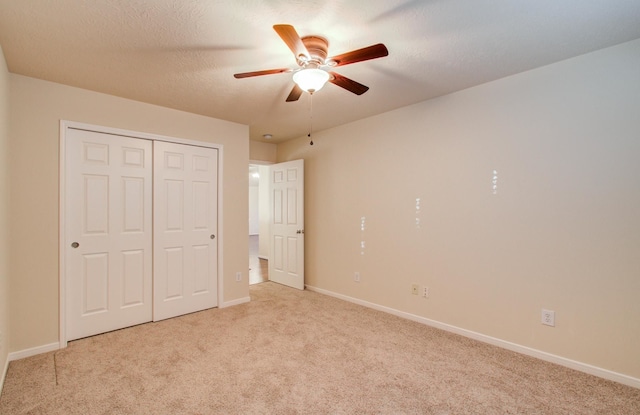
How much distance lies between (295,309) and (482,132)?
2818 mm

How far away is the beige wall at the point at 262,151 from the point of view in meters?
4.89

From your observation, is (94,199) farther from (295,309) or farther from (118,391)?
(295,309)

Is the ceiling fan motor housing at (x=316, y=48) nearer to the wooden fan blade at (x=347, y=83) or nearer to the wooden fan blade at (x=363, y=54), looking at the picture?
the wooden fan blade at (x=347, y=83)

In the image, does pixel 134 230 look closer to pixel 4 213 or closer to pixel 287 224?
pixel 4 213

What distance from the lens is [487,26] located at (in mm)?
1863

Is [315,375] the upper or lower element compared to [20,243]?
lower

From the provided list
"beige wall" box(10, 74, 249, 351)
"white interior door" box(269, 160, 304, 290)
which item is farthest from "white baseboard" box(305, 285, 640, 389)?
"beige wall" box(10, 74, 249, 351)

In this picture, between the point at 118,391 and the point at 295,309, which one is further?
the point at 295,309

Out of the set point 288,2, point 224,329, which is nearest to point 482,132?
point 288,2

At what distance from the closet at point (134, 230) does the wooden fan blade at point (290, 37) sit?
2.30 metres

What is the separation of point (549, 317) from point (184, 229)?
145 inches

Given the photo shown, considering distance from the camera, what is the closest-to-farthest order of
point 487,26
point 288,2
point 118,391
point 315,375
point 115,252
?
point 288,2
point 487,26
point 118,391
point 315,375
point 115,252

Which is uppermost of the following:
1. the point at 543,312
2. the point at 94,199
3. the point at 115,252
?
the point at 94,199

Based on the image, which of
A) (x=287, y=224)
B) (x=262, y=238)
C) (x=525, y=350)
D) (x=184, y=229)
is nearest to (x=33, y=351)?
(x=184, y=229)
